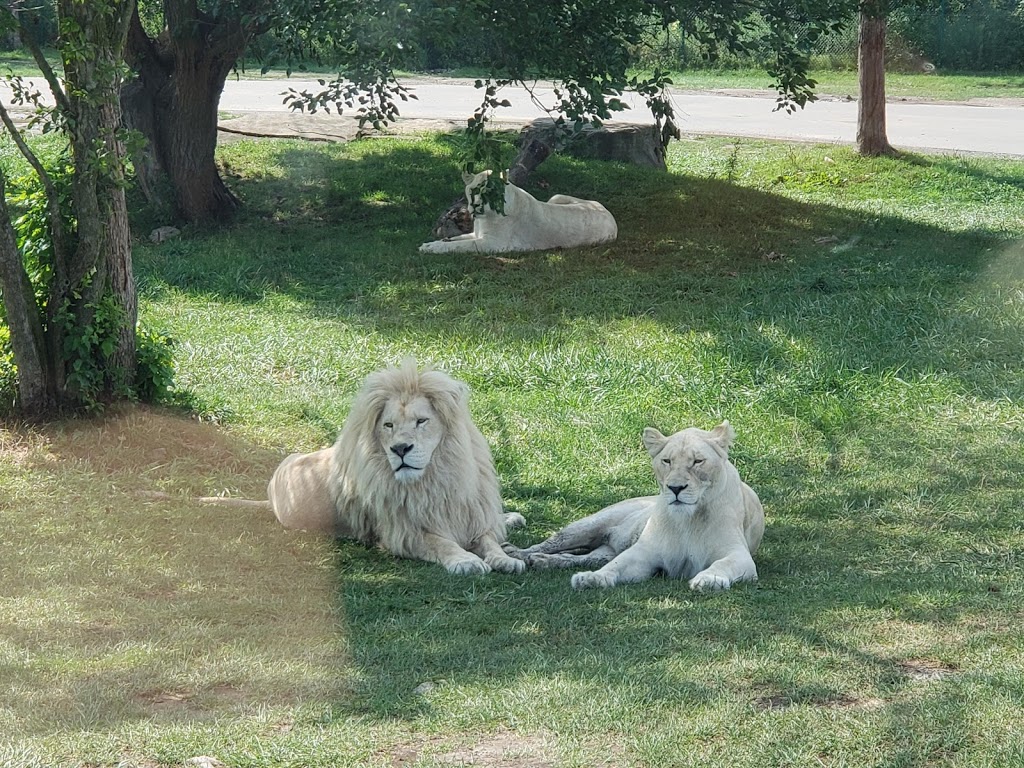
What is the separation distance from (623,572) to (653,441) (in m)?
0.63

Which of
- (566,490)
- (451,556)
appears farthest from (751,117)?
(451,556)

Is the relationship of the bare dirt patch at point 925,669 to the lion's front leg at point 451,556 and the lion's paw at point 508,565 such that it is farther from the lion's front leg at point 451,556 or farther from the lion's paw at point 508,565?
the lion's front leg at point 451,556

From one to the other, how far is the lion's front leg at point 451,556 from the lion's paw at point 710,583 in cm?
110

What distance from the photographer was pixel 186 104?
1462 centimetres

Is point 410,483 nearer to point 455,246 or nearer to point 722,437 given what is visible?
point 722,437

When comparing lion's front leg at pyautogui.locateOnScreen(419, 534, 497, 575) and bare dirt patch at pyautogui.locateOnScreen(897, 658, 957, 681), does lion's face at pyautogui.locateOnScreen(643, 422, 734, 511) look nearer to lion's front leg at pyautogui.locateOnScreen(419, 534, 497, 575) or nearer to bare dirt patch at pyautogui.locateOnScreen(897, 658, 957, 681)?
lion's front leg at pyautogui.locateOnScreen(419, 534, 497, 575)

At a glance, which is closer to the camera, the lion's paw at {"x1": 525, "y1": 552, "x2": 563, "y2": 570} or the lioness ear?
the lioness ear

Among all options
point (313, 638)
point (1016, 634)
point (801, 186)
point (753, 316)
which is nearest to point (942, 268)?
point (753, 316)

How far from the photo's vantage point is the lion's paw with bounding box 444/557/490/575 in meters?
6.48

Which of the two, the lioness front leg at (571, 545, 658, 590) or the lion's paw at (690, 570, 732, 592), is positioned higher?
the lion's paw at (690, 570, 732, 592)

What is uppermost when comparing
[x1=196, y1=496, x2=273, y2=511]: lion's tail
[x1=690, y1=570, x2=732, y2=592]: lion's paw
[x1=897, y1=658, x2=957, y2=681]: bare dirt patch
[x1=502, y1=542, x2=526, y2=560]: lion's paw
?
[x1=897, y1=658, x2=957, y2=681]: bare dirt patch

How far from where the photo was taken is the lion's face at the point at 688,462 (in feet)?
19.9

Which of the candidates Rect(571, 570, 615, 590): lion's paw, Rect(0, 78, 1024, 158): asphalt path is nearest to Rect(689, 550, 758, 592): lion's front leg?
Rect(571, 570, 615, 590): lion's paw

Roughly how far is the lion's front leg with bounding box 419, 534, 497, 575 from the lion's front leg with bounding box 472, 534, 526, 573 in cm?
5
